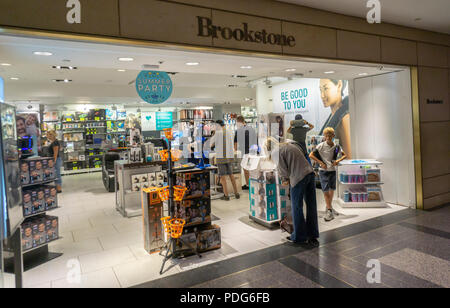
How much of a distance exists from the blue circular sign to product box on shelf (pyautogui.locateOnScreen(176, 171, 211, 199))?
2415mm

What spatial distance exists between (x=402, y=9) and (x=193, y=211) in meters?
4.12

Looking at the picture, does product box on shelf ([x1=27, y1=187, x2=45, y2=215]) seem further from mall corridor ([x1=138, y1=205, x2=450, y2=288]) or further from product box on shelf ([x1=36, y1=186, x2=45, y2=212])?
mall corridor ([x1=138, y1=205, x2=450, y2=288])

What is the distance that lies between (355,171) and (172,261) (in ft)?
12.8

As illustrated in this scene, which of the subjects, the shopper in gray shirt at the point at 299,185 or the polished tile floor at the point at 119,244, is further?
the shopper in gray shirt at the point at 299,185

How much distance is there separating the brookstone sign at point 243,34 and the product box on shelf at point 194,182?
1663 mm

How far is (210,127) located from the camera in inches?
336

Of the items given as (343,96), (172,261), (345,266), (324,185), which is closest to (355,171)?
(324,185)

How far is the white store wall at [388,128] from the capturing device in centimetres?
552

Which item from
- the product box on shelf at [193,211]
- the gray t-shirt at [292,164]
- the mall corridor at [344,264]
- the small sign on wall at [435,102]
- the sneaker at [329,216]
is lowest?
the mall corridor at [344,264]

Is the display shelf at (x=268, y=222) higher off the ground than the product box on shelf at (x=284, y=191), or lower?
lower

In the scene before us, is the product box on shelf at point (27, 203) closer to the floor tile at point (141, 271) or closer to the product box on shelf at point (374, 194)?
the floor tile at point (141, 271)

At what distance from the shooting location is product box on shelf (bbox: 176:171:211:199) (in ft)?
12.6

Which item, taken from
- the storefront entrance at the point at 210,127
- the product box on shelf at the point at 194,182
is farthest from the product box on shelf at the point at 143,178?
the product box on shelf at the point at 194,182

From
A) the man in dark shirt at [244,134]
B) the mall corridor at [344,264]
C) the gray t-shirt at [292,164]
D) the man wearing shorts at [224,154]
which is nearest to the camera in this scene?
the mall corridor at [344,264]
